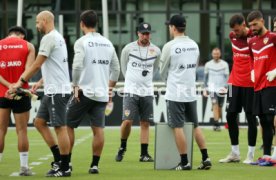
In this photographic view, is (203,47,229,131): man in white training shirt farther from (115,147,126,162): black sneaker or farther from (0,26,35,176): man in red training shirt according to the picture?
(0,26,35,176): man in red training shirt

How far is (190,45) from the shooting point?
535 inches

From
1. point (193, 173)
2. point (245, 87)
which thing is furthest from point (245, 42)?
point (193, 173)

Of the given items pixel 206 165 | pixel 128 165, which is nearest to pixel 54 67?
pixel 206 165

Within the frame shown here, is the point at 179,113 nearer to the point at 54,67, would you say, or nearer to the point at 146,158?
the point at 54,67

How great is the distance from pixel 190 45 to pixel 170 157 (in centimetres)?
160

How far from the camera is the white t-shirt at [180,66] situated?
13547 mm

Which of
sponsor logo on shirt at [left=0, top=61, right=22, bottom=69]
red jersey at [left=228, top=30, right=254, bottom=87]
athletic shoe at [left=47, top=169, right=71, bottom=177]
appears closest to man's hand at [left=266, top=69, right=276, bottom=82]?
red jersey at [left=228, top=30, right=254, bottom=87]

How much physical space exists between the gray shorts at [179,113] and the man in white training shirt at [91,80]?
101cm

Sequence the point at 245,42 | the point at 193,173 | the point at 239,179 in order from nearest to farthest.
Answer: the point at 239,179 < the point at 193,173 < the point at 245,42

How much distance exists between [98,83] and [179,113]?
1.32 m

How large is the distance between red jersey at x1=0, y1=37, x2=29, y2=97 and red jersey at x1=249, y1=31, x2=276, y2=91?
344 cm

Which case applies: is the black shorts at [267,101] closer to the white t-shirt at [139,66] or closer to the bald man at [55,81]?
the white t-shirt at [139,66]

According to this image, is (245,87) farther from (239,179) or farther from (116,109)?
(116,109)

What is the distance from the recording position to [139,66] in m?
16.0
